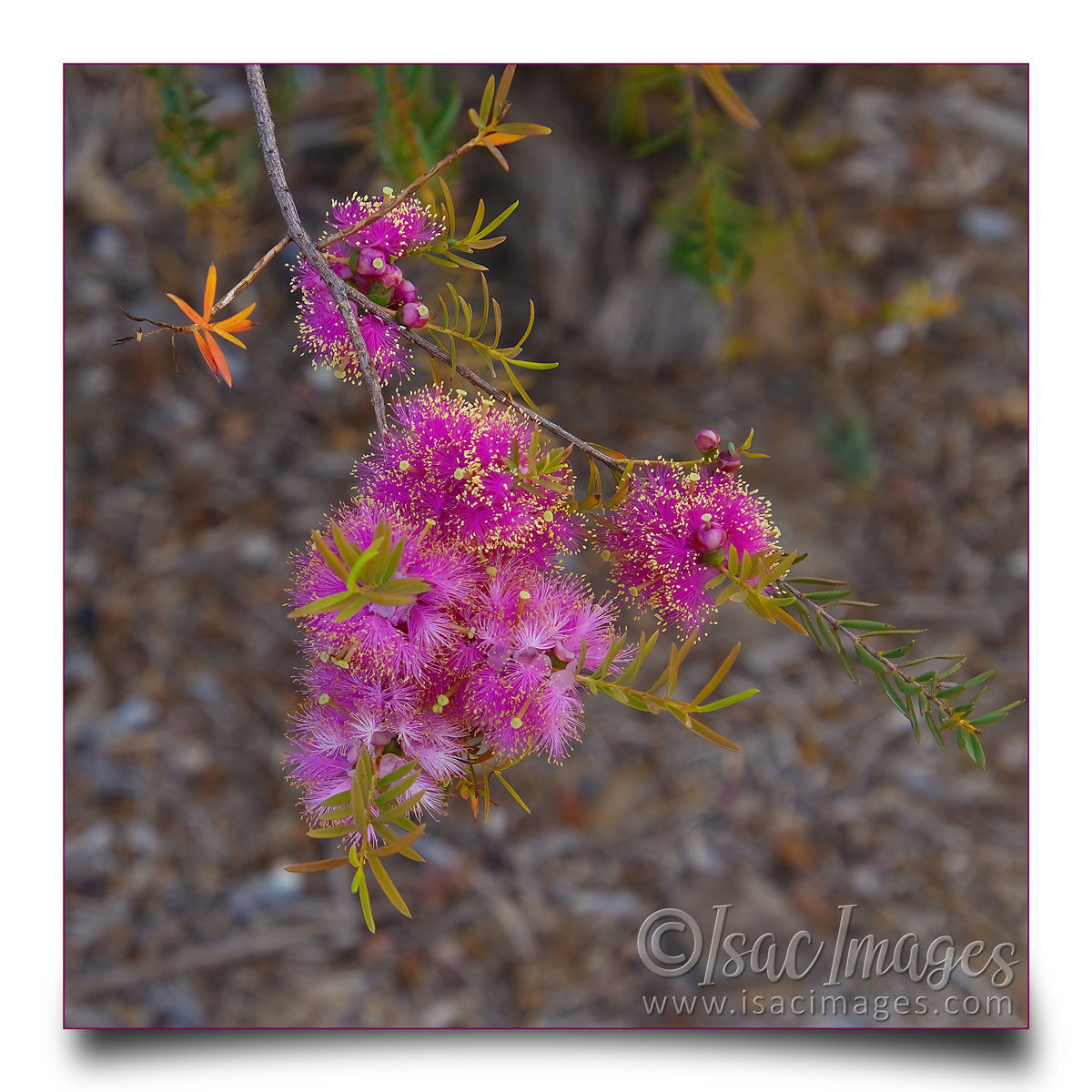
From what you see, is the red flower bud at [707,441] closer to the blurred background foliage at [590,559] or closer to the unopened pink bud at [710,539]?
the unopened pink bud at [710,539]

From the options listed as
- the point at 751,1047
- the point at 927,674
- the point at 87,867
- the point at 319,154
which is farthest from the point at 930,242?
the point at 87,867

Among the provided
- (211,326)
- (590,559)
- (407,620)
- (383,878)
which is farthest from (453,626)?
(590,559)

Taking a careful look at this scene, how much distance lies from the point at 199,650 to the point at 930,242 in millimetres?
1348

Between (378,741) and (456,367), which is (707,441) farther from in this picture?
(378,741)

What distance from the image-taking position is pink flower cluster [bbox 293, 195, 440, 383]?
619mm

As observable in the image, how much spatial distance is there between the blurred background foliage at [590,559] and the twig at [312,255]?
0.63 meters

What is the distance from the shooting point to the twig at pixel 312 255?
1.90 feet

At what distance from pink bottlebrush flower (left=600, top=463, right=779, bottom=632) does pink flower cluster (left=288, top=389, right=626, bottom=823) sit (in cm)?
5

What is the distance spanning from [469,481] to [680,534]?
150 millimetres

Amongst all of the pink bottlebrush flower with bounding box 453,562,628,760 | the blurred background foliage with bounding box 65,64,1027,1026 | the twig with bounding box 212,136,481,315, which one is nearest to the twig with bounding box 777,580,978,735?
the pink bottlebrush flower with bounding box 453,562,628,760

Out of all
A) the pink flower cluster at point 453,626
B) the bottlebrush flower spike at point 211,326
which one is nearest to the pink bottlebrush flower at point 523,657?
the pink flower cluster at point 453,626

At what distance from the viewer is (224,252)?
4.51 ft

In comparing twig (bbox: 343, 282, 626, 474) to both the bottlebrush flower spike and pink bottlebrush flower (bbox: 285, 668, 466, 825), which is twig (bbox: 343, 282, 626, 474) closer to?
the bottlebrush flower spike

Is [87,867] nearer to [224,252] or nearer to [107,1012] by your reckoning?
[107,1012]
